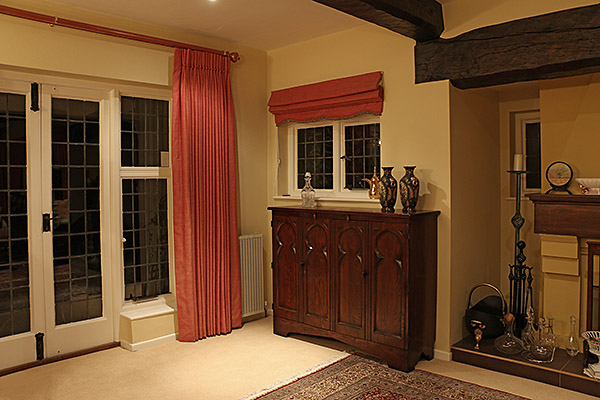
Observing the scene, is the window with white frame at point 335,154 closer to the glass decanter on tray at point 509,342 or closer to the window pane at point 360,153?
the window pane at point 360,153

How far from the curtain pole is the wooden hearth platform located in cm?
310

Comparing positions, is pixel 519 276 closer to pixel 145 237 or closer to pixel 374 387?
pixel 374 387

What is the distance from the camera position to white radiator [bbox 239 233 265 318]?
476 centimetres

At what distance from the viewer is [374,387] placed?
3.26 metres

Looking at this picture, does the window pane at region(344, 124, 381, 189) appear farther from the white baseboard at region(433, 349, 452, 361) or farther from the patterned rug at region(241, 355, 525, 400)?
the patterned rug at region(241, 355, 525, 400)

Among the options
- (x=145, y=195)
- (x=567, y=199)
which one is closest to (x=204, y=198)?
(x=145, y=195)

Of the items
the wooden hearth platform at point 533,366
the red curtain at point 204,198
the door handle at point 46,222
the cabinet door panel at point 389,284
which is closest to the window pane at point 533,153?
the wooden hearth platform at point 533,366

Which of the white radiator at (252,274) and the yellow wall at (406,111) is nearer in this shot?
the yellow wall at (406,111)

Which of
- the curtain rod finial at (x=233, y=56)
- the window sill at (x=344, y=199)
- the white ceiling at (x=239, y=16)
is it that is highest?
the white ceiling at (x=239, y=16)

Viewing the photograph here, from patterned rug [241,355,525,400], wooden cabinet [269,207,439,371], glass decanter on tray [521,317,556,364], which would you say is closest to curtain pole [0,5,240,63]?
wooden cabinet [269,207,439,371]

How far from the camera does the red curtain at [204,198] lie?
421 cm

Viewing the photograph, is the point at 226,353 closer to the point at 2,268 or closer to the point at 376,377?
the point at 376,377

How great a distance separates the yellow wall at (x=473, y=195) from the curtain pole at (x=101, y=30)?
81.9 inches

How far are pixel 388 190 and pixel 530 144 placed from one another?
4.98ft
